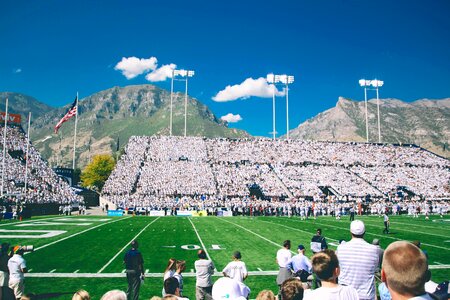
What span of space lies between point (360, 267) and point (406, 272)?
2569mm

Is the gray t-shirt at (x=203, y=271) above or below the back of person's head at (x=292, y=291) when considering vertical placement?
below

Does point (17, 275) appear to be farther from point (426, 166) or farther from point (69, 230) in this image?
point (426, 166)

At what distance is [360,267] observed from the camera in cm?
479

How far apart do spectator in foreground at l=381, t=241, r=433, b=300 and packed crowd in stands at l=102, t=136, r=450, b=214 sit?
39020mm

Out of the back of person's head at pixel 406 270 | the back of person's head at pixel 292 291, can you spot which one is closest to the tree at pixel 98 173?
the back of person's head at pixel 292 291

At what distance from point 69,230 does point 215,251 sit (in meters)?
12.3

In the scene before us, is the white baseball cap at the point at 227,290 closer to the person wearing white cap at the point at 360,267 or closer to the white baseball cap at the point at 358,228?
the person wearing white cap at the point at 360,267

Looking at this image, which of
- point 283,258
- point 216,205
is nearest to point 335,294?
point 283,258

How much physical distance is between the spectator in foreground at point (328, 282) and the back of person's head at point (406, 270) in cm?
95

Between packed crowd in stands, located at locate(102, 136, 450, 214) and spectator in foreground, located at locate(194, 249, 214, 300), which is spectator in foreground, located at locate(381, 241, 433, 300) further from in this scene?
packed crowd in stands, located at locate(102, 136, 450, 214)

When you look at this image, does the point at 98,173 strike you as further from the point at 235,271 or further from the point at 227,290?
the point at 227,290

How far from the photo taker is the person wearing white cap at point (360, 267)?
4.79 m

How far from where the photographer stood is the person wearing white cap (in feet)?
15.7

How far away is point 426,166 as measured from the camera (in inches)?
2405
